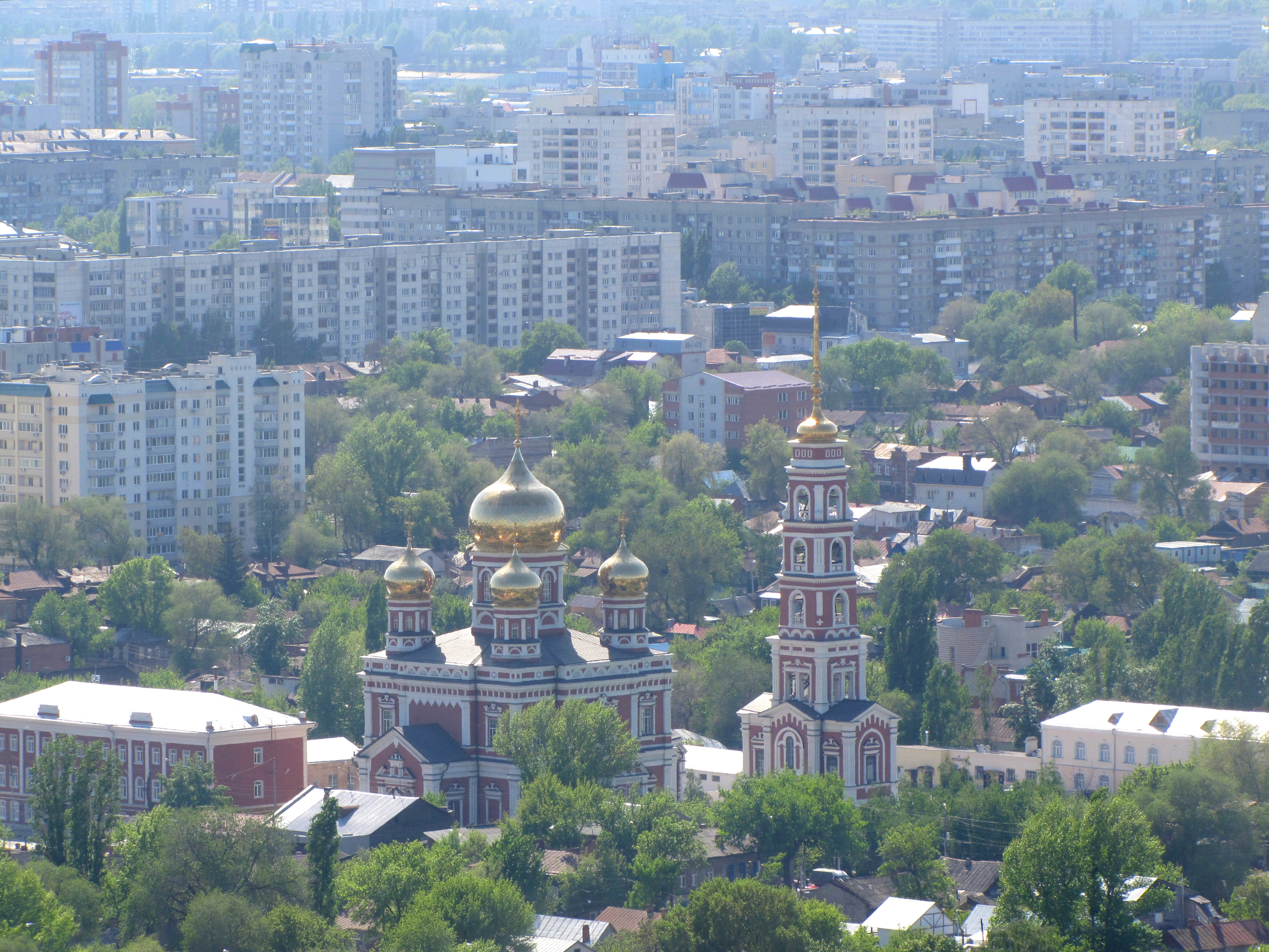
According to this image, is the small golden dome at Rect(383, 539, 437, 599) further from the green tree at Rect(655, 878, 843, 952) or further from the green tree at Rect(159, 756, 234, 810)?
the green tree at Rect(655, 878, 843, 952)

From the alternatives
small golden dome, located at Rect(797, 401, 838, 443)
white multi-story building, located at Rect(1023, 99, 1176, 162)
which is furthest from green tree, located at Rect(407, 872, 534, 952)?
white multi-story building, located at Rect(1023, 99, 1176, 162)

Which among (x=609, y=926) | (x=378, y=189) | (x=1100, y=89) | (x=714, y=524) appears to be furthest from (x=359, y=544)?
(x=1100, y=89)

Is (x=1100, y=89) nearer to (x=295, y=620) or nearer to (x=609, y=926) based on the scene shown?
(x=295, y=620)

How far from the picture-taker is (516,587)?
55.4 metres

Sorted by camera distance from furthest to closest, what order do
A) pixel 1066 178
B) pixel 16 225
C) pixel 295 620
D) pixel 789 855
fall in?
1. pixel 16 225
2. pixel 1066 178
3. pixel 295 620
4. pixel 789 855

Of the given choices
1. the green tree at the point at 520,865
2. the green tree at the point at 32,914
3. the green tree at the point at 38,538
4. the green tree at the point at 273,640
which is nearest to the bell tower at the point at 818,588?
the green tree at the point at 520,865

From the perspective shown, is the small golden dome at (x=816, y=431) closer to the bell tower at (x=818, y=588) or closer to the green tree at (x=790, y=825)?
the bell tower at (x=818, y=588)

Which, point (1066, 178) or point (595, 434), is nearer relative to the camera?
point (595, 434)

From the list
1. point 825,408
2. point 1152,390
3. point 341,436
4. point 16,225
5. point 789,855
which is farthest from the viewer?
point 16,225

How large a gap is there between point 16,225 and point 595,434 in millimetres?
67325

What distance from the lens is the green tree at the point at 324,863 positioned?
156ft

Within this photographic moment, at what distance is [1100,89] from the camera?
191375 mm

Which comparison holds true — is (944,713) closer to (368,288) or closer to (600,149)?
(368,288)

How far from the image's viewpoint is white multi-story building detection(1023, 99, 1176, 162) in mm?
167500
